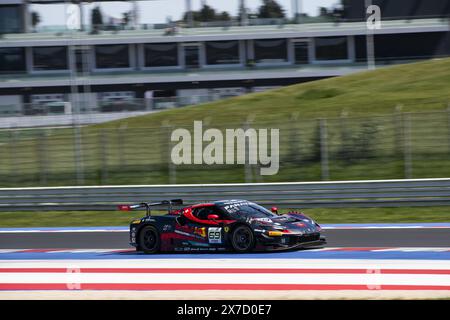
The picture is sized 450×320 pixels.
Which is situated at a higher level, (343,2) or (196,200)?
(343,2)

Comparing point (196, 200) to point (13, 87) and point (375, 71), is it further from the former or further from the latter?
point (13, 87)

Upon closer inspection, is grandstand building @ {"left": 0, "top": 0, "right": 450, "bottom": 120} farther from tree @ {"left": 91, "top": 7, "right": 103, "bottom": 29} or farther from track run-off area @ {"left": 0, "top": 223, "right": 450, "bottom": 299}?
track run-off area @ {"left": 0, "top": 223, "right": 450, "bottom": 299}

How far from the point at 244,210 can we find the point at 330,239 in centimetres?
257

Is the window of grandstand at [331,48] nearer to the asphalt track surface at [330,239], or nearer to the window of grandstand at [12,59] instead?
the window of grandstand at [12,59]

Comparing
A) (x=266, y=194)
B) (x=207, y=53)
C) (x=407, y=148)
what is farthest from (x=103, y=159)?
(x=207, y=53)

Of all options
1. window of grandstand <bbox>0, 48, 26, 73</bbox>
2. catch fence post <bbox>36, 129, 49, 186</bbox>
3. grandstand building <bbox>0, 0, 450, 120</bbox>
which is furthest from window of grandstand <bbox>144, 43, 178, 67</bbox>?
catch fence post <bbox>36, 129, 49, 186</bbox>

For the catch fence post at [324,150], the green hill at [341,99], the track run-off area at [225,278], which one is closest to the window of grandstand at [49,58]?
the green hill at [341,99]

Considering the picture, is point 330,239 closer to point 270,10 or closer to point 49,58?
point 270,10

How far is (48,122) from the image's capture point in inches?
1431

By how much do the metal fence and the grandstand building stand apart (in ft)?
70.6

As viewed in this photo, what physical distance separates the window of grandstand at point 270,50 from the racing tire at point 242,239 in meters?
35.1
